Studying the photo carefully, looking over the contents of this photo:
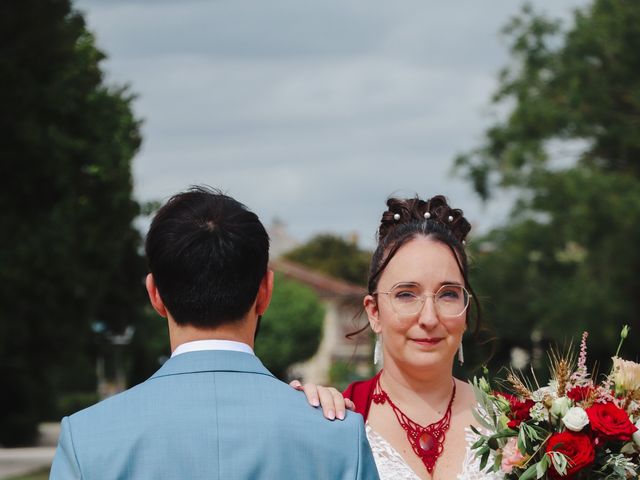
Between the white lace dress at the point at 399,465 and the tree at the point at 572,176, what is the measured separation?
74.9 feet

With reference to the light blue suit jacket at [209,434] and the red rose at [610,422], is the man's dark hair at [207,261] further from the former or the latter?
the red rose at [610,422]

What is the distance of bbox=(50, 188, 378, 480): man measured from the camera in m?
3.12

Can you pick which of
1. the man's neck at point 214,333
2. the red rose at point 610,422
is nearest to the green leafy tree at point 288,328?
the red rose at point 610,422

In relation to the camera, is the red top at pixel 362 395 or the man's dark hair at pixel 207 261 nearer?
the man's dark hair at pixel 207 261

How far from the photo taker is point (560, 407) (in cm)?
430

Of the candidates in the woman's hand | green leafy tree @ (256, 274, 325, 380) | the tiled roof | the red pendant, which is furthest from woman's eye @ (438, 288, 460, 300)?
the tiled roof

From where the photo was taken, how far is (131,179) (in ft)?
58.1

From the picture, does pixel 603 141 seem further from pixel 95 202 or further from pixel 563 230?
pixel 95 202

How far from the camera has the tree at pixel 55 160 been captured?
16.5 m

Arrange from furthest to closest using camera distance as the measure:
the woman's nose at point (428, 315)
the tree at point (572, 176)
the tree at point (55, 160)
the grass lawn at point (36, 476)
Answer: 1. the tree at point (572, 176)
2. the grass lawn at point (36, 476)
3. the tree at point (55, 160)
4. the woman's nose at point (428, 315)

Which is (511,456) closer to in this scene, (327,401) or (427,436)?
(427,436)

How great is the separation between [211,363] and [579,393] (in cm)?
174

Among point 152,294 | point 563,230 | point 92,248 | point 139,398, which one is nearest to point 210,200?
point 152,294

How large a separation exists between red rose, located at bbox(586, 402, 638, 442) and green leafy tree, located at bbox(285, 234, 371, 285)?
87.5m
